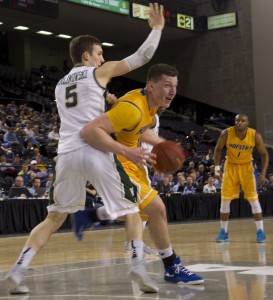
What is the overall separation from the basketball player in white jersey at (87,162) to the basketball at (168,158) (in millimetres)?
326

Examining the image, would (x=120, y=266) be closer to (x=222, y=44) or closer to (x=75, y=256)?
(x=75, y=256)

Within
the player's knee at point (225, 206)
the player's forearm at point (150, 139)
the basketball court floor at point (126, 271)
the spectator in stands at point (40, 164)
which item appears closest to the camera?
the basketball court floor at point (126, 271)

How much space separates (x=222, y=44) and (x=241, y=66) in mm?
1451

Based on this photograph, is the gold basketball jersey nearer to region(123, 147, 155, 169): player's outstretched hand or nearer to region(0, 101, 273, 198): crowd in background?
region(123, 147, 155, 169): player's outstretched hand

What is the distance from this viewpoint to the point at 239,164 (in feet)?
29.7

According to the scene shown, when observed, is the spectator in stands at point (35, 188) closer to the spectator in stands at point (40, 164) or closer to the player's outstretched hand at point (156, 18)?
the spectator in stands at point (40, 164)

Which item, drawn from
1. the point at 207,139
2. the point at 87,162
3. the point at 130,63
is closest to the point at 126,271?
the point at 87,162

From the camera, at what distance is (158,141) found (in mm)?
4973

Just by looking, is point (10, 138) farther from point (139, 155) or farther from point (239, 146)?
point (139, 155)

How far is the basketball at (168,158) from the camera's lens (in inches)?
183

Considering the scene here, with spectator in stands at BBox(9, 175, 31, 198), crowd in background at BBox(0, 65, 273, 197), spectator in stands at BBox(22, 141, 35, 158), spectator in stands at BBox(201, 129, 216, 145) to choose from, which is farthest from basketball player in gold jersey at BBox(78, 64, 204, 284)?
spectator in stands at BBox(201, 129, 216, 145)

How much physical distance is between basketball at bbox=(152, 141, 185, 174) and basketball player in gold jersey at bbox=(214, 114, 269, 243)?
4.25 metres

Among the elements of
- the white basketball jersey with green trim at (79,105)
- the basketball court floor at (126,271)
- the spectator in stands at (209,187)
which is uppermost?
the white basketball jersey with green trim at (79,105)

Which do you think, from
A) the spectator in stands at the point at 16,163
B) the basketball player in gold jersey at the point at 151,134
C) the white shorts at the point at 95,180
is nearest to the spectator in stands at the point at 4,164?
the spectator in stands at the point at 16,163
